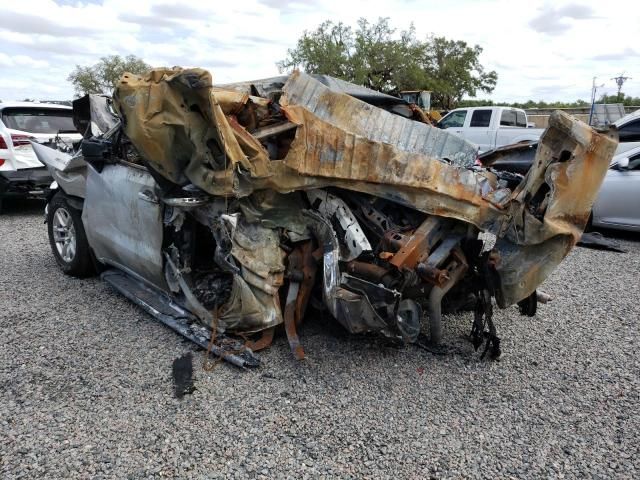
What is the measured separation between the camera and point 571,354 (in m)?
3.81

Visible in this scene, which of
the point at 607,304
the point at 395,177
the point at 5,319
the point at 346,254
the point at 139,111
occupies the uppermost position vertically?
the point at 139,111

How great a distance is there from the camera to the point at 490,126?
14031 mm

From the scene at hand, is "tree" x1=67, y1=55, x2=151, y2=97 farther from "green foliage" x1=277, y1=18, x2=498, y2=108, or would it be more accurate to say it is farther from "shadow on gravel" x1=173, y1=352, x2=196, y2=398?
"shadow on gravel" x1=173, y1=352, x2=196, y2=398

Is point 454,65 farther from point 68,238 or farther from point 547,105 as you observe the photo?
point 68,238

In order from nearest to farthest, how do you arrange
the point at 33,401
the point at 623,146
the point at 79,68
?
the point at 33,401 < the point at 623,146 < the point at 79,68

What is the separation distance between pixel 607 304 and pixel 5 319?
16.8 ft

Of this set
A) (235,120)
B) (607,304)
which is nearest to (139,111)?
(235,120)

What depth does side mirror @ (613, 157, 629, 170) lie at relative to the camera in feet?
24.3

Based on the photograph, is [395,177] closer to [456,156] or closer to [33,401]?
[456,156]

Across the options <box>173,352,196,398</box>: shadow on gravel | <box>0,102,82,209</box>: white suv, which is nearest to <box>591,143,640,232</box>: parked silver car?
<box>173,352,196,398</box>: shadow on gravel

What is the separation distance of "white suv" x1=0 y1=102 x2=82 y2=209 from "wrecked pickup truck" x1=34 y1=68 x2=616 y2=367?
4.99m

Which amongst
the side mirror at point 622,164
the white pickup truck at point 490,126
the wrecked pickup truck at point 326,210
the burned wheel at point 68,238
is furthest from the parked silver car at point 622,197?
the burned wheel at point 68,238

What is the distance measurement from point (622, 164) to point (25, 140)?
8596mm

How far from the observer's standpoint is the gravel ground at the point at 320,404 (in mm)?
2594
